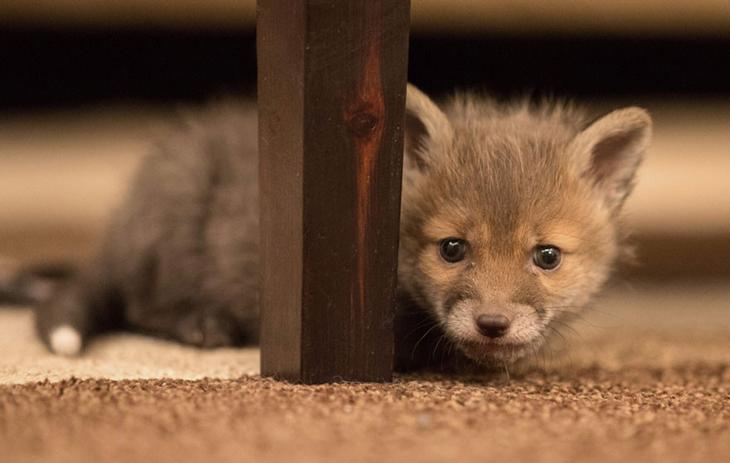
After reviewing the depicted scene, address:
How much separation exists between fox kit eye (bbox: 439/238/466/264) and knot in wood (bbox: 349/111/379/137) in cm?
52

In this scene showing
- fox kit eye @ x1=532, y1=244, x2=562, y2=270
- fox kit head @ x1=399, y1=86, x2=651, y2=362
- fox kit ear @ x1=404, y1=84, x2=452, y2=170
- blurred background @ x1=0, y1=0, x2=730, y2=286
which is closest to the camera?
fox kit head @ x1=399, y1=86, x2=651, y2=362

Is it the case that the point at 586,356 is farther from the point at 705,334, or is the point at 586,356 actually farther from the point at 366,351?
the point at 366,351

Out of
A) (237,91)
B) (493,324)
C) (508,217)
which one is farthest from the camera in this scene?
(237,91)

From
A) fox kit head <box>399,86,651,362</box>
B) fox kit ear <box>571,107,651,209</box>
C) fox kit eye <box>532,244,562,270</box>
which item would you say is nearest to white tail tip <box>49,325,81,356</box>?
fox kit head <box>399,86,651,362</box>

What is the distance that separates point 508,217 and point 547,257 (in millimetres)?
188

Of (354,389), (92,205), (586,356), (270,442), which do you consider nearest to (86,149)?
(92,205)

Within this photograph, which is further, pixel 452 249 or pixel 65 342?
pixel 65 342

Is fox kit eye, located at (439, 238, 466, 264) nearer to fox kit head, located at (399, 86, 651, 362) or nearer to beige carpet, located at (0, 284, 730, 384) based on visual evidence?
fox kit head, located at (399, 86, 651, 362)

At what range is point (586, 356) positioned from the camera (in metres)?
3.31

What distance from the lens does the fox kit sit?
2.69 m

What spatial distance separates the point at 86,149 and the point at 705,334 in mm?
3410

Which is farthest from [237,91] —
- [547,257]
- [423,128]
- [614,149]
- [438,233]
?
[547,257]

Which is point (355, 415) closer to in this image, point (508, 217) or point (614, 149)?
point (508, 217)

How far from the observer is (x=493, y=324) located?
2.55 meters
